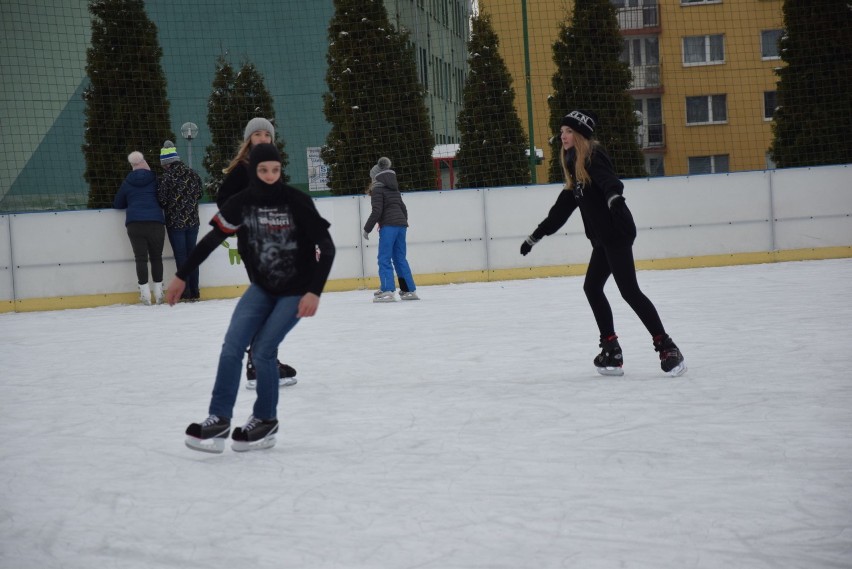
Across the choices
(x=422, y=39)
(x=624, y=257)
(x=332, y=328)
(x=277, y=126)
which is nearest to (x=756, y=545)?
(x=624, y=257)

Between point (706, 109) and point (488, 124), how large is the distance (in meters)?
14.6

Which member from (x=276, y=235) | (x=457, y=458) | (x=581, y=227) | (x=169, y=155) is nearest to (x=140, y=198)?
(x=169, y=155)

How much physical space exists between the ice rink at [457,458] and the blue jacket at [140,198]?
4.23 m

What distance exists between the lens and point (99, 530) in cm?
306

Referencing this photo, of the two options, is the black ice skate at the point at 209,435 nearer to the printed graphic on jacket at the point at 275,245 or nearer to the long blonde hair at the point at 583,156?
the printed graphic on jacket at the point at 275,245

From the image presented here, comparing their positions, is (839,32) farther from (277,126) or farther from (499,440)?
(499,440)

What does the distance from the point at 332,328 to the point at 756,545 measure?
612 cm

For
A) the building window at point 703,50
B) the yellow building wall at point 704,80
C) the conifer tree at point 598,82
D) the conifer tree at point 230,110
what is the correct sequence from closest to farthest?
the conifer tree at point 230,110 < the conifer tree at point 598,82 < the yellow building wall at point 704,80 < the building window at point 703,50

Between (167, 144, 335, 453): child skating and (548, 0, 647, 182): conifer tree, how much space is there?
41.3 ft

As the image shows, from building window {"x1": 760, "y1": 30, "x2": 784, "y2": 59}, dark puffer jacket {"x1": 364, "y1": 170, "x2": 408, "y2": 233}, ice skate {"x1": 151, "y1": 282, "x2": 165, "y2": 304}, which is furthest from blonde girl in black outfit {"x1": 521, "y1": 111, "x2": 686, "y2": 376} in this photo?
building window {"x1": 760, "y1": 30, "x2": 784, "y2": 59}

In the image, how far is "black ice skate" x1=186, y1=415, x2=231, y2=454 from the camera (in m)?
3.97

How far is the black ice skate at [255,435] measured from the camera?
405cm

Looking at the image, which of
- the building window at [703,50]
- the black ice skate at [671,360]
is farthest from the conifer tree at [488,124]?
the building window at [703,50]

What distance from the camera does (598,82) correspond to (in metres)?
19.1
